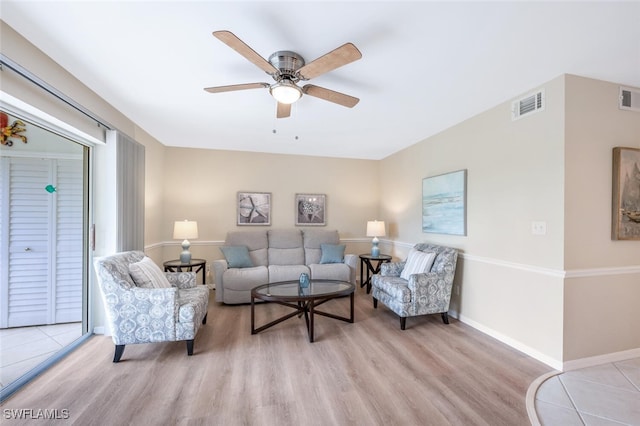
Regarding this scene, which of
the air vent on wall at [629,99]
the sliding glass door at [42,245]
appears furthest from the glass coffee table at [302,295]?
the air vent on wall at [629,99]

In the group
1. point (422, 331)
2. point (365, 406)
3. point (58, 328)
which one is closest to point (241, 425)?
point (365, 406)

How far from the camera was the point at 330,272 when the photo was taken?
13.6 ft

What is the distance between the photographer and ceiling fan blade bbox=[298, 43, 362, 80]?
1.56 m

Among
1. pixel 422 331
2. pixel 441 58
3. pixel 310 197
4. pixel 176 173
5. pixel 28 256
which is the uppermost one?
pixel 441 58

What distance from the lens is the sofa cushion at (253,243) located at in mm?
4371

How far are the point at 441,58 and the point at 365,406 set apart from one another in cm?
253

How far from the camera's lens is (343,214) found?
5.30m

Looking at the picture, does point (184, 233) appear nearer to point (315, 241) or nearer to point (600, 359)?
point (315, 241)

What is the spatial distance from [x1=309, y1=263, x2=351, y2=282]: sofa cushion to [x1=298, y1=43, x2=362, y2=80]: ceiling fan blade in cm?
286

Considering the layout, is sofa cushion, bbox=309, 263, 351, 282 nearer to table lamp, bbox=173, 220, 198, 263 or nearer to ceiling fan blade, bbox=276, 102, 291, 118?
table lamp, bbox=173, 220, 198, 263

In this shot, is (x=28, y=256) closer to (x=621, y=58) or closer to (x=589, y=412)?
(x=589, y=412)
